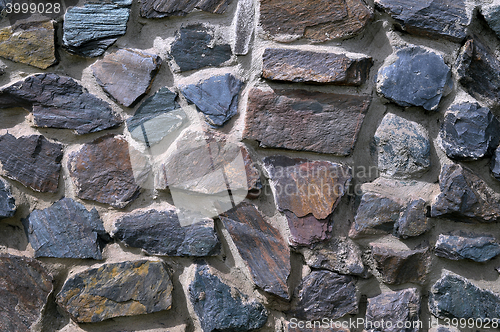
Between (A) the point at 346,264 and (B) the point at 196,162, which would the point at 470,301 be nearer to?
(A) the point at 346,264

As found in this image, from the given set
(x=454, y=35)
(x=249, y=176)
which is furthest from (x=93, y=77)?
(x=454, y=35)

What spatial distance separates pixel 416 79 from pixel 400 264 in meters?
0.43

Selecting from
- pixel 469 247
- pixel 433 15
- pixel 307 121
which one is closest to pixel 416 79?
pixel 433 15

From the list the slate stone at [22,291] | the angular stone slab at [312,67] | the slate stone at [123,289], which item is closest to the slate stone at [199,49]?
the angular stone slab at [312,67]

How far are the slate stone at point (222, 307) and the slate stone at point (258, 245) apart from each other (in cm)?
6

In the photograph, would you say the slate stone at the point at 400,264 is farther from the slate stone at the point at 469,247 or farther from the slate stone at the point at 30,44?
the slate stone at the point at 30,44

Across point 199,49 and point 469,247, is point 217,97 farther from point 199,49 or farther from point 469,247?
point 469,247

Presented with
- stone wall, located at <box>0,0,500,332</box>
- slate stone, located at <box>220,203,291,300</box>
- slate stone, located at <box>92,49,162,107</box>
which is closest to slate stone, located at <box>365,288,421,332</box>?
stone wall, located at <box>0,0,500,332</box>

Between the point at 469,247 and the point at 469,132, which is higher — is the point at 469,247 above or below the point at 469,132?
below

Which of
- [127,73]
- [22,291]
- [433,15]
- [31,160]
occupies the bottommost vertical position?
[22,291]

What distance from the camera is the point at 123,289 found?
0.84 metres

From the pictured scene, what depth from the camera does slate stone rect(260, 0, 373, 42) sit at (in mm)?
808

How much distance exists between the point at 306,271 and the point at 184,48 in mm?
603

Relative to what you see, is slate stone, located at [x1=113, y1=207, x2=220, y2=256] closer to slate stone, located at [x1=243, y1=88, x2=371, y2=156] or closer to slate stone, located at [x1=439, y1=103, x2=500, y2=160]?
slate stone, located at [x1=243, y1=88, x2=371, y2=156]
